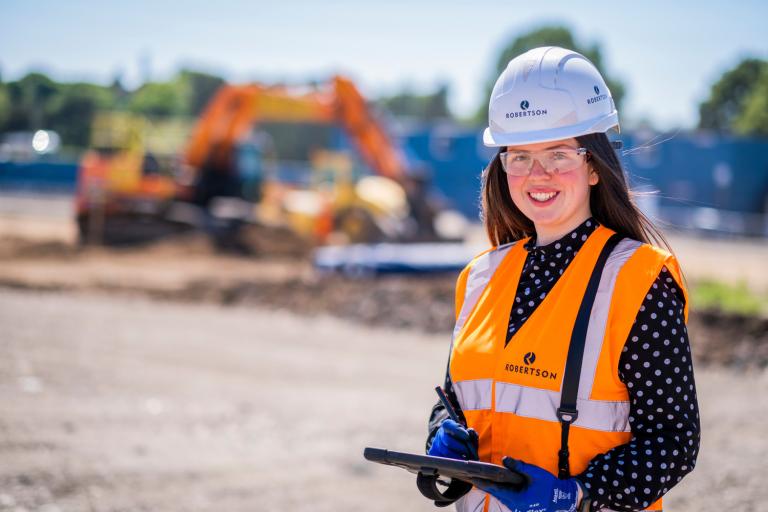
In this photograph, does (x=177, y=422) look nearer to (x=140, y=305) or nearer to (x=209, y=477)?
(x=209, y=477)

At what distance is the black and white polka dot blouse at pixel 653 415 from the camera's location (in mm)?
1777

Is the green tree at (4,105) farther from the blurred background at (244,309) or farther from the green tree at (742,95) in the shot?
the green tree at (742,95)

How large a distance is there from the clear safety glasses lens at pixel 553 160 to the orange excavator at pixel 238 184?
543 inches

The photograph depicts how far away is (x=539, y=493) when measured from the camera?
5.90 ft

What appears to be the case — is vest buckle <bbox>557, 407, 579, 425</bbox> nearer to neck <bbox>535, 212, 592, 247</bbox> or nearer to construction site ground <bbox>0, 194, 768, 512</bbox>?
neck <bbox>535, 212, 592, 247</bbox>

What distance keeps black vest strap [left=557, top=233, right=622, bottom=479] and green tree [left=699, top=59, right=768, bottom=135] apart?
19.0 ft

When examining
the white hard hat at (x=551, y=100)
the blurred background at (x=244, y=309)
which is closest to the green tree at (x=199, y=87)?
the blurred background at (x=244, y=309)

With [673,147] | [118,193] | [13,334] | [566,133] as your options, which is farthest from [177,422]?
[673,147]

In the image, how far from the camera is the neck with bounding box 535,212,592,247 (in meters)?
2.06

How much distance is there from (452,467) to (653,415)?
0.48 metres

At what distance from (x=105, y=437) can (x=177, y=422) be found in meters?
0.67

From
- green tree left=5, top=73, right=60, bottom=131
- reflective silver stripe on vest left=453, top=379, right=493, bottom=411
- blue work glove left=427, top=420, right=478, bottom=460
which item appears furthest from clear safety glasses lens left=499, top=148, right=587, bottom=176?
green tree left=5, top=73, right=60, bottom=131

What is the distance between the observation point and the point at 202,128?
17.4 m

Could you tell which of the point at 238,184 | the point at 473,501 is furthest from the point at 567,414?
the point at 238,184
